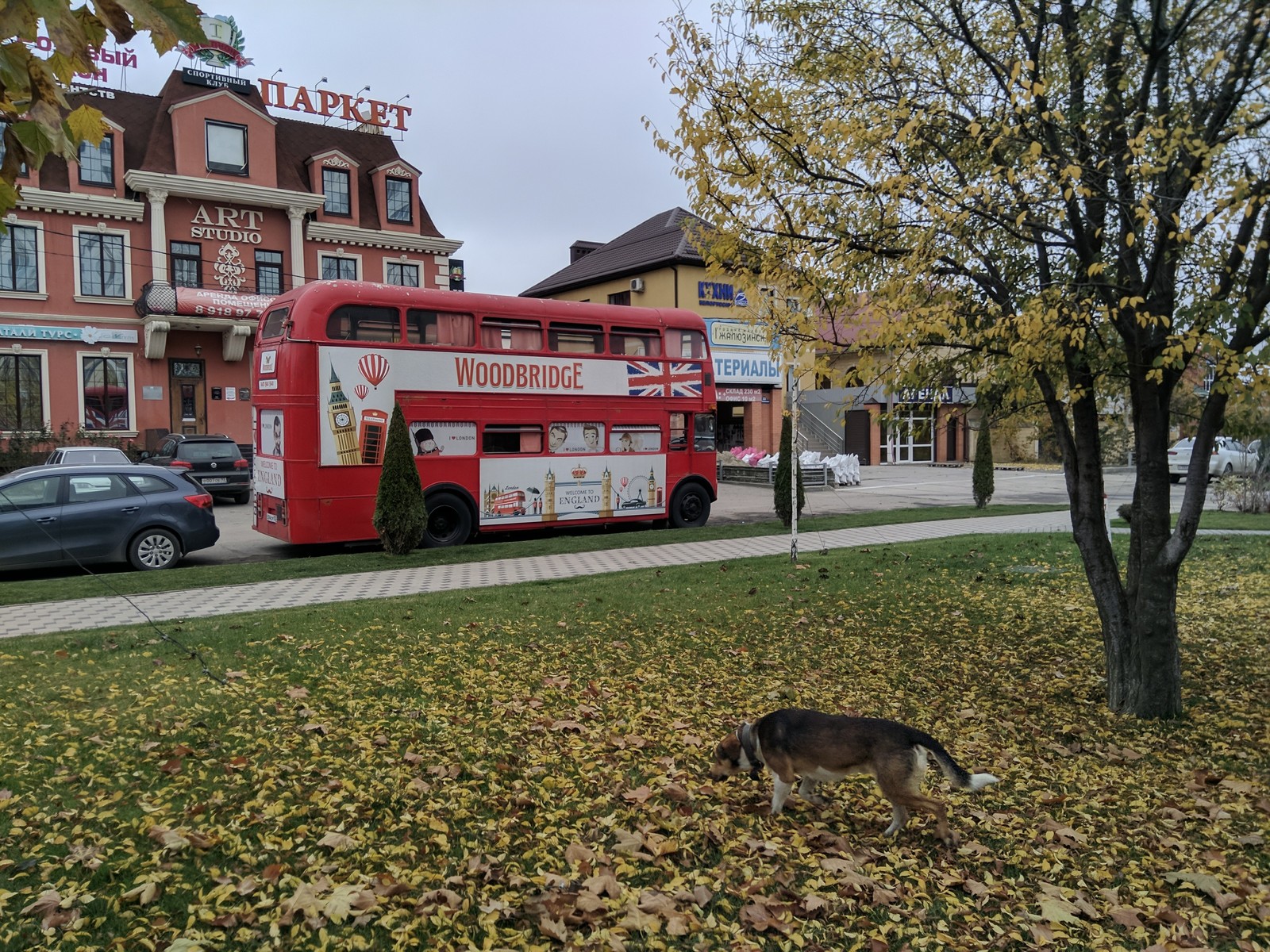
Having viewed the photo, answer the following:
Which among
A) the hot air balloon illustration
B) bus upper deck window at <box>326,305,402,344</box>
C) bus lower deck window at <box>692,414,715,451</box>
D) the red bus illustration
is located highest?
bus upper deck window at <box>326,305,402,344</box>

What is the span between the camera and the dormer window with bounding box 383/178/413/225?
34.3m

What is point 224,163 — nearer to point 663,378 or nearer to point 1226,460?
point 663,378

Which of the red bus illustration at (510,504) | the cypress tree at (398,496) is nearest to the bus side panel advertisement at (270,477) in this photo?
the cypress tree at (398,496)

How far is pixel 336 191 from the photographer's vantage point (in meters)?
33.4

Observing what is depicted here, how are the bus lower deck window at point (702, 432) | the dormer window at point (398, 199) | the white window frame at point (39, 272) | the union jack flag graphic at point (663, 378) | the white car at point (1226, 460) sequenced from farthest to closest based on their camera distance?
the dormer window at point (398, 199), the white window frame at point (39, 272), the white car at point (1226, 460), the bus lower deck window at point (702, 432), the union jack flag graphic at point (663, 378)

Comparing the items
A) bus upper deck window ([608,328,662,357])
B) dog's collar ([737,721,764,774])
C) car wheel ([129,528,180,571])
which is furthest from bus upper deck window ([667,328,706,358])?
dog's collar ([737,721,764,774])

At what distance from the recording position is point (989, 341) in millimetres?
5707

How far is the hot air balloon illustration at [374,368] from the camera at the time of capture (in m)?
14.0

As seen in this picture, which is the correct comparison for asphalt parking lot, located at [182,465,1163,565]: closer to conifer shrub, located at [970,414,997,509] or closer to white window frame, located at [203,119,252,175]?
conifer shrub, located at [970,414,997,509]

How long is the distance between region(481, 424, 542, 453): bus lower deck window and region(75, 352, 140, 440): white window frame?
764 inches

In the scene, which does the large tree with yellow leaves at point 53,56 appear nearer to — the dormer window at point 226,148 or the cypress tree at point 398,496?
the cypress tree at point 398,496

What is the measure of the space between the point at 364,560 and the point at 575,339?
6.09m

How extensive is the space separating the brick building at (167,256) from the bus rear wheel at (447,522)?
1844cm

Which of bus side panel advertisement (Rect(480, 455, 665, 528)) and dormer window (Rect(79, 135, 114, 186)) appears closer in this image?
bus side panel advertisement (Rect(480, 455, 665, 528))
